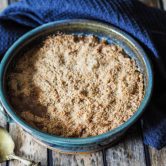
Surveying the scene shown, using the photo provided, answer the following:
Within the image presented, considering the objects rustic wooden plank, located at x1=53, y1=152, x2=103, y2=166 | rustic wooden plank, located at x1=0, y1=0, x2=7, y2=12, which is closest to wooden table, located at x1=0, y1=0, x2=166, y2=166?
rustic wooden plank, located at x1=53, y1=152, x2=103, y2=166

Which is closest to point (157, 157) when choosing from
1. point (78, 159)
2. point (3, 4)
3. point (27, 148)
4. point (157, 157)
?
point (157, 157)

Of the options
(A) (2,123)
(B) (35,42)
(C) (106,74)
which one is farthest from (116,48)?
(A) (2,123)

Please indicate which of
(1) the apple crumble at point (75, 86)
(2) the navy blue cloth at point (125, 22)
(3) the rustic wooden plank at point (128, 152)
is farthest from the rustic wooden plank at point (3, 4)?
(3) the rustic wooden plank at point (128, 152)

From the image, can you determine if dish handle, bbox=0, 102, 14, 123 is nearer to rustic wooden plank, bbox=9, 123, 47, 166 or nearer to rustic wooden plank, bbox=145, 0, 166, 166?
rustic wooden plank, bbox=9, 123, 47, 166

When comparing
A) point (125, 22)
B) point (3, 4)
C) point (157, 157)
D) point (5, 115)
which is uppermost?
point (3, 4)

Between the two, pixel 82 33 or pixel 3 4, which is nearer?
pixel 82 33

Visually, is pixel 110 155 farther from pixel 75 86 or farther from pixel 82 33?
pixel 82 33

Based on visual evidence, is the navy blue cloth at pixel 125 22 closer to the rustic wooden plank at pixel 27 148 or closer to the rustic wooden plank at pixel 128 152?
the rustic wooden plank at pixel 128 152

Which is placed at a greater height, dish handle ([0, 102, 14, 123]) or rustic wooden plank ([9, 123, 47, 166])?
dish handle ([0, 102, 14, 123])
